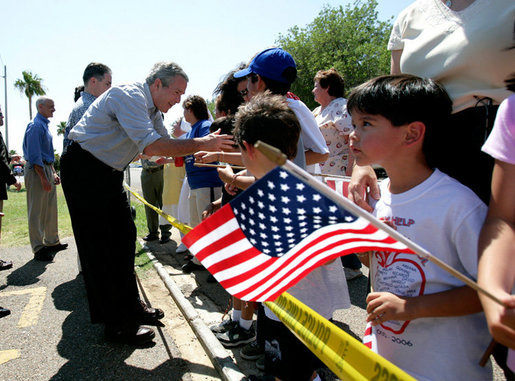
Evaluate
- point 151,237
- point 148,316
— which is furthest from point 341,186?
point 151,237

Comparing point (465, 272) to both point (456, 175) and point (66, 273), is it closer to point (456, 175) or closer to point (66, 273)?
point (456, 175)

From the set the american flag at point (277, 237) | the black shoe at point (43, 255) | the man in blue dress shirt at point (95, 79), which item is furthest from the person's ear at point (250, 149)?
the black shoe at point (43, 255)

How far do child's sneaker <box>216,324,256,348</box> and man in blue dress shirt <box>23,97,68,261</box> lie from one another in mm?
4094

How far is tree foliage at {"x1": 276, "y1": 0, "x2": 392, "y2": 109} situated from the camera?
88.7ft

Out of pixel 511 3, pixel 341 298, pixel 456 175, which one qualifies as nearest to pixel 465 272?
pixel 456 175

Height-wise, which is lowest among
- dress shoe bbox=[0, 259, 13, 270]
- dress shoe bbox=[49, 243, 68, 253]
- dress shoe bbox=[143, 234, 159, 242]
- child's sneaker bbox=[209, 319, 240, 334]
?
dress shoe bbox=[143, 234, 159, 242]

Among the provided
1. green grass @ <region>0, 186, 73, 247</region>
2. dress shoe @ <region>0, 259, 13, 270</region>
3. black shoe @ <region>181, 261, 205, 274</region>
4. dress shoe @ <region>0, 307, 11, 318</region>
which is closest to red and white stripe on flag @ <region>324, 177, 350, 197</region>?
black shoe @ <region>181, 261, 205, 274</region>

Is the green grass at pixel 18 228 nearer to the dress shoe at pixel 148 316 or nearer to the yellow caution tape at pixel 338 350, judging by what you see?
the dress shoe at pixel 148 316

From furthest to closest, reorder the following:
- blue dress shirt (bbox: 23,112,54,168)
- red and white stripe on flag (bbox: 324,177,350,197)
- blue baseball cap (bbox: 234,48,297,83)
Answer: blue dress shirt (bbox: 23,112,54,168) < blue baseball cap (bbox: 234,48,297,83) < red and white stripe on flag (bbox: 324,177,350,197)

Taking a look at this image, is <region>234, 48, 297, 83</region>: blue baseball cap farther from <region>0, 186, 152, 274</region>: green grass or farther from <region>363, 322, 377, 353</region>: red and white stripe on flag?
<region>0, 186, 152, 274</region>: green grass

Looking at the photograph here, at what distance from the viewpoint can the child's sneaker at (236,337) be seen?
2.96 metres

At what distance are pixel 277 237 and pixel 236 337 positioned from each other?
1.89m

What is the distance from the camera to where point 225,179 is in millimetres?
2602

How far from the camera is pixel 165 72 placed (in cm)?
316
